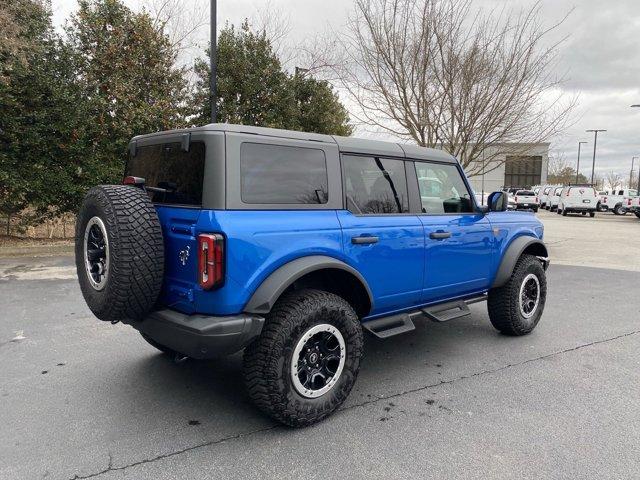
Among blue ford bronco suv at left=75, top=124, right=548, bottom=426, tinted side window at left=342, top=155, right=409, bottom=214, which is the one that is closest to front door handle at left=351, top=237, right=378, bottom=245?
blue ford bronco suv at left=75, top=124, right=548, bottom=426

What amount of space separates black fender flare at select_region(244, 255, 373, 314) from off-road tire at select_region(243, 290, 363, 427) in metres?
0.17

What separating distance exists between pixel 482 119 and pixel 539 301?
618cm

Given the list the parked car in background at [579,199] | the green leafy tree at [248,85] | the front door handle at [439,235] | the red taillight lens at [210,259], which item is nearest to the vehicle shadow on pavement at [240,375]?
the red taillight lens at [210,259]

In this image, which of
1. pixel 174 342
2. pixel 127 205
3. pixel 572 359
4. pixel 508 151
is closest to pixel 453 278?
pixel 572 359

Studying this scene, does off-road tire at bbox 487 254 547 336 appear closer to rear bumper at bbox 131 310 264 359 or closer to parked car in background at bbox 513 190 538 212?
rear bumper at bbox 131 310 264 359

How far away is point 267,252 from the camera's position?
113 inches

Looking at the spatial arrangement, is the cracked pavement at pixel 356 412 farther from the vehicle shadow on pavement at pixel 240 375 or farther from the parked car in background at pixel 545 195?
the parked car in background at pixel 545 195

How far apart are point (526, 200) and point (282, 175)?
3472 centimetres

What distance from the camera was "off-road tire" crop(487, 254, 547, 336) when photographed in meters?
4.71

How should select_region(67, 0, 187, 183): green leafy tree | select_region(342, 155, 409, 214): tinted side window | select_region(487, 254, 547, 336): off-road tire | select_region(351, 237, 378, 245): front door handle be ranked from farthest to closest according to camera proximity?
1. select_region(67, 0, 187, 183): green leafy tree
2. select_region(487, 254, 547, 336): off-road tire
3. select_region(342, 155, 409, 214): tinted side window
4. select_region(351, 237, 378, 245): front door handle

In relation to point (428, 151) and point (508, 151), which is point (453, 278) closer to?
point (428, 151)

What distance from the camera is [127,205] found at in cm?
286

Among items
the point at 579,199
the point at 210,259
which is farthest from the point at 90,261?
the point at 579,199

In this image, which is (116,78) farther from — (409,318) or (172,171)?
(409,318)
